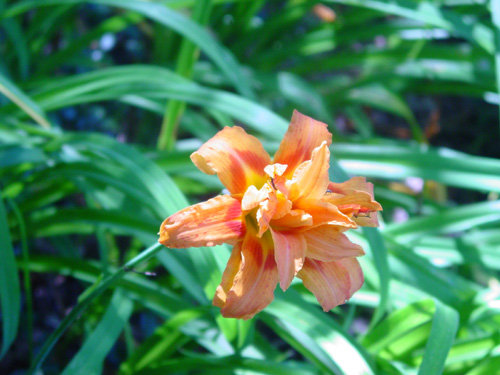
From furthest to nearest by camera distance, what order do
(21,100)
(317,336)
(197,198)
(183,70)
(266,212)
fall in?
(197,198)
(183,70)
(21,100)
(317,336)
(266,212)

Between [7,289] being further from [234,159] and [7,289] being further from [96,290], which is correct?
[234,159]

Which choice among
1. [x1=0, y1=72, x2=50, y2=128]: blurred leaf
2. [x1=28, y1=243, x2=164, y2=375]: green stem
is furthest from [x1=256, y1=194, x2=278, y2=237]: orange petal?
[x1=0, y1=72, x2=50, y2=128]: blurred leaf

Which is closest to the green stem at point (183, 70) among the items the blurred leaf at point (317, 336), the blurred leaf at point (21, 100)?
the blurred leaf at point (21, 100)

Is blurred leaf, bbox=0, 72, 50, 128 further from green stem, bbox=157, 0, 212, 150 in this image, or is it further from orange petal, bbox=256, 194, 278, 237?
orange petal, bbox=256, 194, 278, 237

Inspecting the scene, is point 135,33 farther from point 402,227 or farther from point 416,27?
point 402,227

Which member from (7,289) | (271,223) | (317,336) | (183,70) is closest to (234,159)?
Result: (271,223)
